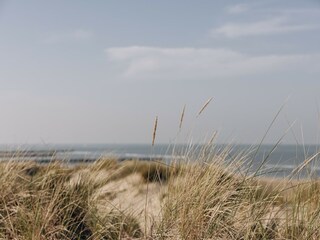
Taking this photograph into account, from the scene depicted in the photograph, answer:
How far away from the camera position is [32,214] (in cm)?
339

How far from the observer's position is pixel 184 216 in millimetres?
2992

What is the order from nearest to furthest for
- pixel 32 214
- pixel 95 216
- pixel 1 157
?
pixel 32 214 → pixel 95 216 → pixel 1 157

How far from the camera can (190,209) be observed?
3.07 metres

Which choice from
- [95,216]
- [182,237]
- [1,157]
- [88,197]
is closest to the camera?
[182,237]

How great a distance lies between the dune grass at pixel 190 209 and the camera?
299cm

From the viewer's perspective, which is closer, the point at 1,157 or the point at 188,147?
the point at 188,147

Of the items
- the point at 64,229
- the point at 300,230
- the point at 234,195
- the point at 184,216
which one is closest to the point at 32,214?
the point at 64,229

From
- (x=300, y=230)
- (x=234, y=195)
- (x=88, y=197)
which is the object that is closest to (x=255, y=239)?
(x=300, y=230)

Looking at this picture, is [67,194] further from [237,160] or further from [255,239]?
[255,239]

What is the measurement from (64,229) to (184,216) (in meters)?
0.96

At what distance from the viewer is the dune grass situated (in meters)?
2.99

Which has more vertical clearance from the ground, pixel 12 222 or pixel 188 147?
pixel 188 147

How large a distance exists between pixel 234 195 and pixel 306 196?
1.71 feet

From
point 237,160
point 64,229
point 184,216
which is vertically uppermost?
point 237,160
